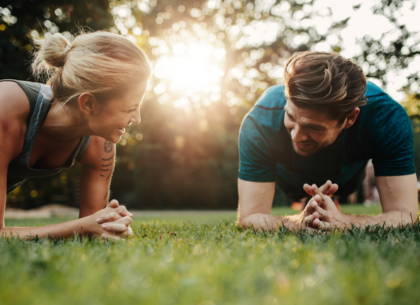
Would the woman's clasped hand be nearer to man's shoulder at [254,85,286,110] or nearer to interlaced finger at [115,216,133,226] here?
interlaced finger at [115,216,133,226]

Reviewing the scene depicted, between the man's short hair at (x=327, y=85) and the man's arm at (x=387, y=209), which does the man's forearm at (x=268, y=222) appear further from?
the man's short hair at (x=327, y=85)

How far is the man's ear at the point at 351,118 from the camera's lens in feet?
9.89

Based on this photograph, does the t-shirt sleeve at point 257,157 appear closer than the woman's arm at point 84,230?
No

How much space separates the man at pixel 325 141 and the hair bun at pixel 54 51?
1.87m

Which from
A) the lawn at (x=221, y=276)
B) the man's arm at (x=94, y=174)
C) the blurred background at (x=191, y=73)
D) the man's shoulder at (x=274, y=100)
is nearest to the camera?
the lawn at (x=221, y=276)

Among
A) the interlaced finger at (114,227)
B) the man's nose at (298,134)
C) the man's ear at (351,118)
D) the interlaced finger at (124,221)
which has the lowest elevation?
the interlaced finger at (114,227)

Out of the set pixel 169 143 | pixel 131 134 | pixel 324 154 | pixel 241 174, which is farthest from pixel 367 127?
pixel 131 134

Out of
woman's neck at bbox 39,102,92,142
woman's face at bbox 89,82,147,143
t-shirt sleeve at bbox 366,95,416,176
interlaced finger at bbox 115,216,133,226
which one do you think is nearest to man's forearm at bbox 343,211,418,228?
t-shirt sleeve at bbox 366,95,416,176

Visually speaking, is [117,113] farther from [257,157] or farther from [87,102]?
[257,157]

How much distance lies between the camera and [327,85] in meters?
2.81

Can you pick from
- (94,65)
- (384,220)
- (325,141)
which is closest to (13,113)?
(94,65)

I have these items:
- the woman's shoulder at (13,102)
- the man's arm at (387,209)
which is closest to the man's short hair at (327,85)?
the man's arm at (387,209)

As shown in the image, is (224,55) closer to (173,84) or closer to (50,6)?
(173,84)

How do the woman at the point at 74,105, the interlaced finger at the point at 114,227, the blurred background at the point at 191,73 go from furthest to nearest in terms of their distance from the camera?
the blurred background at the point at 191,73
the woman at the point at 74,105
the interlaced finger at the point at 114,227
